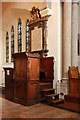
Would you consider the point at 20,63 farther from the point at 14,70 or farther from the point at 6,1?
the point at 6,1

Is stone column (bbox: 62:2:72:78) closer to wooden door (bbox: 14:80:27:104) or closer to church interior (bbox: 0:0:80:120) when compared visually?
church interior (bbox: 0:0:80:120)

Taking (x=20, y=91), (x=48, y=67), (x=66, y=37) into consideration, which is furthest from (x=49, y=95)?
(x=66, y=37)

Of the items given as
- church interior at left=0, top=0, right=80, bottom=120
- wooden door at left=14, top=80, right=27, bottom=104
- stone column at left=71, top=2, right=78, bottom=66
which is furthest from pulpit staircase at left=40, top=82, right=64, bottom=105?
stone column at left=71, top=2, right=78, bottom=66

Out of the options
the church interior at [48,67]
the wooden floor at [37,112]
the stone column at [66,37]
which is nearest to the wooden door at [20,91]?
the church interior at [48,67]

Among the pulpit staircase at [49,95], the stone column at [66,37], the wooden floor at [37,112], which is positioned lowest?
the wooden floor at [37,112]

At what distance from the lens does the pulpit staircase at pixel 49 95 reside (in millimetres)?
6784

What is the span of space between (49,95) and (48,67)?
1.33m

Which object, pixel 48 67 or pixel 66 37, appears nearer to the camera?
pixel 66 37

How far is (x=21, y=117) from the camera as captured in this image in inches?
202

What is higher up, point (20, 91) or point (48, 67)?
point (48, 67)

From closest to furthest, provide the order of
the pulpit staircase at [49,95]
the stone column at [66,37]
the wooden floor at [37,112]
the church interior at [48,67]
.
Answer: the wooden floor at [37,112] → the church interior at [48,67] → the pulpit staircase at [49,95] → the stone column at [66,37]

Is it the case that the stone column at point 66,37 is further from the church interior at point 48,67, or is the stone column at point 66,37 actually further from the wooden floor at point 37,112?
the wooden floor at point 37,112

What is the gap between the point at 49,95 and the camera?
22.9 ft

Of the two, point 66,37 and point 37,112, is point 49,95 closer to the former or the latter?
point 37,112
